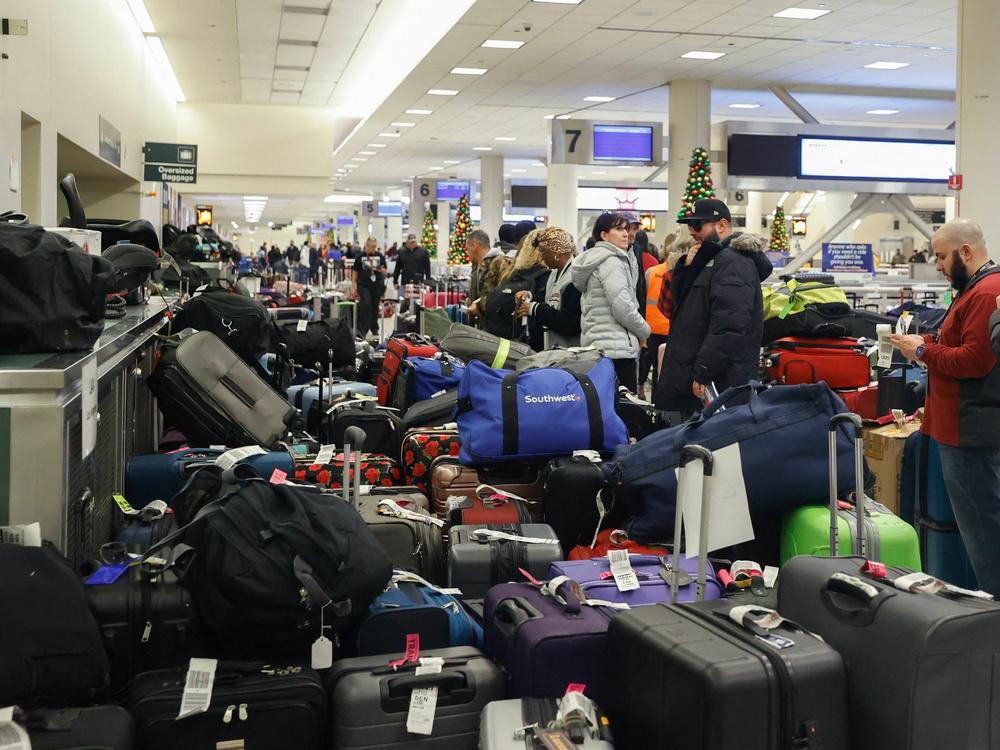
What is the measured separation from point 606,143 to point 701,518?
13225 mm

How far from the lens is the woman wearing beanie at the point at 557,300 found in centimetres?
655

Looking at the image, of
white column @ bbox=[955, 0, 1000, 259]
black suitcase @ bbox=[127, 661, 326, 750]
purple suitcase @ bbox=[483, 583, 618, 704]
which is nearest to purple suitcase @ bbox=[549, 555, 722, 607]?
purple suitcase @ bbox=[483, 583, 618, 704]

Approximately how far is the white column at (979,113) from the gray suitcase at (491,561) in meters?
4.82

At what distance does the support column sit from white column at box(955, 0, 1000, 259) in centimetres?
734

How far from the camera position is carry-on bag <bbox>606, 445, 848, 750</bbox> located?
2.01 metres

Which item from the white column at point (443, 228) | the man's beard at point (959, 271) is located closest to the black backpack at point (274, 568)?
the man's beard at point (959, 271)

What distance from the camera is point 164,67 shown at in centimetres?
1588

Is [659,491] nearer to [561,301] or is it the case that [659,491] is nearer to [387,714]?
[387,714]

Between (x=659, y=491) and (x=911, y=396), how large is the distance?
2.88 metres

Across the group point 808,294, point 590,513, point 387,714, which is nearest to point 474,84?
point 808,294

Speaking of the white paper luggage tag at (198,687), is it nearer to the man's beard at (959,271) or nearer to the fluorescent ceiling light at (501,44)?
the man's beard at (959,271)

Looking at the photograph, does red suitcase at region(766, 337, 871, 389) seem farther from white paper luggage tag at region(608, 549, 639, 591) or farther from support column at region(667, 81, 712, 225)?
support column at region(667, 81, 712, 225)

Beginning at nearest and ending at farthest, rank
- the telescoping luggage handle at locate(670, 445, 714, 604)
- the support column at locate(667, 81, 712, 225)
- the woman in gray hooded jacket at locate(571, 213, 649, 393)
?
1. the telescoping luggage handle at locate(670, 445, 714, 604)
2. the woman in gray hooded jacket at locate(571, 213, 649, 393)
3. the support column at locate(667, 81, 712, 225)

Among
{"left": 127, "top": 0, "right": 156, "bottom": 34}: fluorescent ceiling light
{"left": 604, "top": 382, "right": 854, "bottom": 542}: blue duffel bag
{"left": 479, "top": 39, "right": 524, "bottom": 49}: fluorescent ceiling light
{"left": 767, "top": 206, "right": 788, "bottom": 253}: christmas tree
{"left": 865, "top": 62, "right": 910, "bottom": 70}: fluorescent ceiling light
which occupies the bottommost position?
{"left": 604, "top": 382, "right": 854, "bottom": 542}: blue duffel bag
